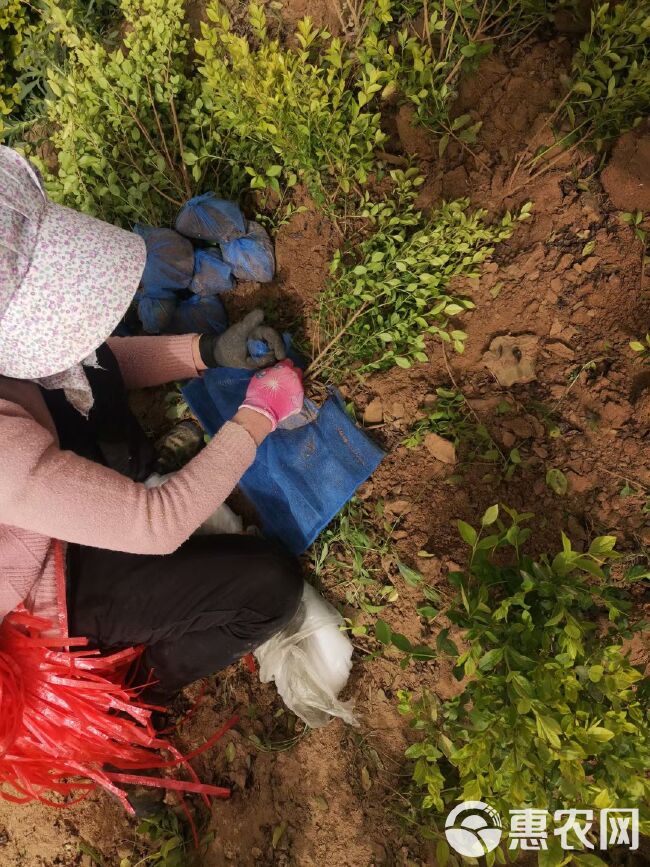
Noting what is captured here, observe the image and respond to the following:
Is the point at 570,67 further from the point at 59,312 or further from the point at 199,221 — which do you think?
the point at 59,312

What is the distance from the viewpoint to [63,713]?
1.85 metres

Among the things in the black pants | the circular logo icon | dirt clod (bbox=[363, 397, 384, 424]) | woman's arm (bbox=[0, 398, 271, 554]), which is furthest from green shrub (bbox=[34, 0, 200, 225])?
the circular logo icon

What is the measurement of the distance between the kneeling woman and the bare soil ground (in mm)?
368

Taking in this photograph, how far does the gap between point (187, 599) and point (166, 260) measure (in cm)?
A: 128

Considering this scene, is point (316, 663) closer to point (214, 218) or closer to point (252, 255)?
point (252, 255)

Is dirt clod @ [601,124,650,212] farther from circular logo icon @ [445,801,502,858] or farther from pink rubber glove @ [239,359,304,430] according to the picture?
circular logo icon @ [445,801,502,858]

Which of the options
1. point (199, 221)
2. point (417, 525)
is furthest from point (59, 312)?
point (417, 525)

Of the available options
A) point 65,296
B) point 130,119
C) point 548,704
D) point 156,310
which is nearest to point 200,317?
point 156,310

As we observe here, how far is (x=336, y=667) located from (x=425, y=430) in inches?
35.2

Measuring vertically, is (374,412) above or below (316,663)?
above

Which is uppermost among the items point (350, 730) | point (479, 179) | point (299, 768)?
point (479, 179)

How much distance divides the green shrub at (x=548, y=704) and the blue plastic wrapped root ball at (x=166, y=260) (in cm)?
154

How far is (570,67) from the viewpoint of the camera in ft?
6.15

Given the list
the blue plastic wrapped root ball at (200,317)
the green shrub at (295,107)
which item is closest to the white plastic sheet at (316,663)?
the blue plastic wrapped root ball at (200,317)
